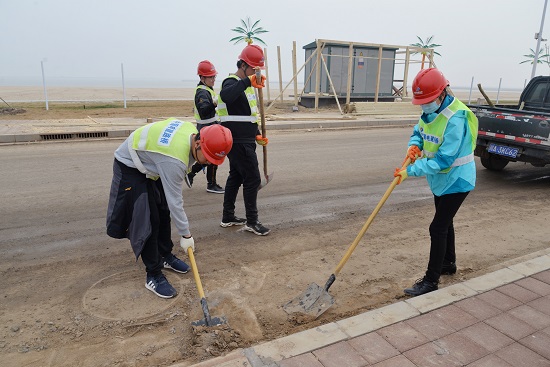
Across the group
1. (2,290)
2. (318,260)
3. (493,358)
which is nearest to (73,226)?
(2,290)

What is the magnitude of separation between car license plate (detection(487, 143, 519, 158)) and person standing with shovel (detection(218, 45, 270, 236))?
434 cm

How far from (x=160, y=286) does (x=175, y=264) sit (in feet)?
1.40

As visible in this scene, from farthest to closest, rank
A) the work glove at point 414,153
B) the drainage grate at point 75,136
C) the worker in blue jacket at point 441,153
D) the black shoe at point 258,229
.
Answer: the drainage grate at point 75,136
the black shoe at point 258,229
the work glove at point 414,153
the worker in blue jacket at point 441,153

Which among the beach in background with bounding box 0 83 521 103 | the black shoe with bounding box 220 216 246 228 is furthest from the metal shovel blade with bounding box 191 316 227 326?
the beach in background with bounding box 0 83 521 103

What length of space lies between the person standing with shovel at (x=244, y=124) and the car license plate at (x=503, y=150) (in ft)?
14.2

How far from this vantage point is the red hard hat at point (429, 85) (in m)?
3.16

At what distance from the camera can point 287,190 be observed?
6367mm

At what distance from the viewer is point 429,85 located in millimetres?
3160

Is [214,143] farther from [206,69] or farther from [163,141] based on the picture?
[206,69]

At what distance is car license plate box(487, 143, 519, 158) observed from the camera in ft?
21.8

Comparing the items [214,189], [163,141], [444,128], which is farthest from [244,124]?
[444,128]

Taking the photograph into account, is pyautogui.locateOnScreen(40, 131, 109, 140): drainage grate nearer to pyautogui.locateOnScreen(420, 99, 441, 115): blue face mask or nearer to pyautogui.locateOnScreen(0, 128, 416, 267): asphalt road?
pyautogui.locateOnScreen(0, 128, 416, 267): asphalt road

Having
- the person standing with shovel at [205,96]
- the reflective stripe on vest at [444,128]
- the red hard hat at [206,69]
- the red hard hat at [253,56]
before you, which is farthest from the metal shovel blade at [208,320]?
the red hard hat at [206,69]

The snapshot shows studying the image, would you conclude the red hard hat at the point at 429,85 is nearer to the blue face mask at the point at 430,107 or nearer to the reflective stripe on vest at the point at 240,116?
the blue face mask at the point at 430,107
